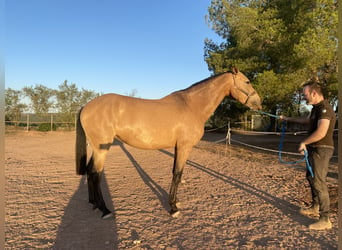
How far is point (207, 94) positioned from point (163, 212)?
208 cm

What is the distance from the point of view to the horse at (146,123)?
123 inches

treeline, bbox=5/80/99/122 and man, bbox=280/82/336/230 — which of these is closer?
man, bbox=280/82/336/230

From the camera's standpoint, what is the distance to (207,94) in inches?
141

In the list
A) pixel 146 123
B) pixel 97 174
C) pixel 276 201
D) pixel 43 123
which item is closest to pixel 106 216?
pixel 97 174

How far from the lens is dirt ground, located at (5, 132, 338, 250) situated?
2.40 metres

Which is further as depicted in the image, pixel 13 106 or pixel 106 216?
pixel 13 106

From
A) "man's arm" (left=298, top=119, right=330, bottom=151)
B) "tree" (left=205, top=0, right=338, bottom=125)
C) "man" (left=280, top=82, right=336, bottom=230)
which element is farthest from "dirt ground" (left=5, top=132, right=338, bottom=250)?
"tree" (left=205, top=0, right=338, bottom=125)

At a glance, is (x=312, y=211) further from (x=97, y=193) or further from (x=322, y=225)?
(x=97, y=193)

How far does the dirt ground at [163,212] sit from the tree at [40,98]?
57.9 ft

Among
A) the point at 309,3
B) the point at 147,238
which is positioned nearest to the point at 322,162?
the point at 147,238

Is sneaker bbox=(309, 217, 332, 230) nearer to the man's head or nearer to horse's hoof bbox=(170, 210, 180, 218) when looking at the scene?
the man's head

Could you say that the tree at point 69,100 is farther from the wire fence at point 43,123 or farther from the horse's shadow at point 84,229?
the horse's shadow at point 84,229

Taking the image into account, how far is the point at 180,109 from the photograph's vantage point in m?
3.35

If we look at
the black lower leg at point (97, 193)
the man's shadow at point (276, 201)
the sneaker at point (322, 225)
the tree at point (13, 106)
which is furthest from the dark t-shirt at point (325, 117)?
the tree at point (13, 106)
